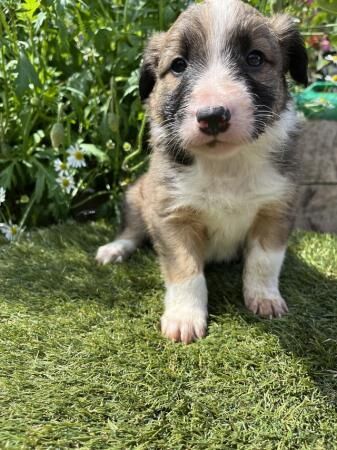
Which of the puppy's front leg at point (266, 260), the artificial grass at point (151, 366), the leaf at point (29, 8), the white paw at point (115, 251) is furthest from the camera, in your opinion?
Result: the white paw at point (115, 251)

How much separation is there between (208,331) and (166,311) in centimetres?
25

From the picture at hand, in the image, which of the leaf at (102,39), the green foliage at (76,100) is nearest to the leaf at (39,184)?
the green foliage at (76,100)

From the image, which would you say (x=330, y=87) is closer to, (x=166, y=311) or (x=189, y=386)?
(x=166, y=311)

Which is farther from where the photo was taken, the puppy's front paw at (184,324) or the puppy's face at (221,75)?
the puppy's front paw at (184,324)

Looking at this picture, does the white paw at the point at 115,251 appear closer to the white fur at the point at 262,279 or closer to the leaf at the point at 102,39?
the white fur at the point at 262,279

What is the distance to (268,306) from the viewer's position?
8.55 feet

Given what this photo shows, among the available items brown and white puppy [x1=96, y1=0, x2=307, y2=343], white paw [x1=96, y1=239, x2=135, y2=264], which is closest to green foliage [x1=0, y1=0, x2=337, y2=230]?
white paw [x1=96, y1=239, x2=135, y2=264]

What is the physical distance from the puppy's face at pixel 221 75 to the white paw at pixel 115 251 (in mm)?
942

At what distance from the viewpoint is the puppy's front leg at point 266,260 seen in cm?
265

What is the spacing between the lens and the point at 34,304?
8.80 ft

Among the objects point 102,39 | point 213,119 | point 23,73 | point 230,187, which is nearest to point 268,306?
point 230,187

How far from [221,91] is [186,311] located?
3.54 ft

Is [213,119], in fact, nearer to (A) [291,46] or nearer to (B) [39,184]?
(A) [291,46]

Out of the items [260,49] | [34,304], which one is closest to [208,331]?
[34,304]
